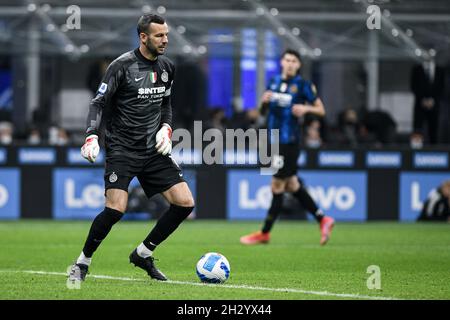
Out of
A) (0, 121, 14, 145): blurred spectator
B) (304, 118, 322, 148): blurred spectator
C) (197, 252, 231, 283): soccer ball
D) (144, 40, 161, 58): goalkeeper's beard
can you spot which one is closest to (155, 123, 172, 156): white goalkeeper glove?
(144, 40, 161, 58): goalkeeper's beard

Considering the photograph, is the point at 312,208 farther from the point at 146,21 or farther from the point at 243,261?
the point at 146,21

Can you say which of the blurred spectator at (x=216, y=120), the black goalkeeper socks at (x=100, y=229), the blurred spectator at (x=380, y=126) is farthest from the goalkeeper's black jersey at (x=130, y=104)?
the blurred spectator at (x=380, y=126)

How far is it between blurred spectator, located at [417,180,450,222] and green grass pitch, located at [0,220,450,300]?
0.78m

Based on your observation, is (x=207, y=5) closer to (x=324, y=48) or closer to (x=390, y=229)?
(x=324, y=48)

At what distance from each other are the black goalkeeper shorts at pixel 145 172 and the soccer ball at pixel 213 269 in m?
0.75

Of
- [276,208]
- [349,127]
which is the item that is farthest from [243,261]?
[349,127]

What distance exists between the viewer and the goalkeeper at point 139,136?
9.30 meters

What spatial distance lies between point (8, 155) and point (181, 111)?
3445 millimetres

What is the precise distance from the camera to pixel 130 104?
9.48m

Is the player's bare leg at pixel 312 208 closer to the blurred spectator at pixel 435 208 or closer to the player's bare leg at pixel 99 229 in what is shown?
the blurred spectator at pixel 435 208

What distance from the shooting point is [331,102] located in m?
20.4

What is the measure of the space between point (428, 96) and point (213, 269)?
11.9 metres

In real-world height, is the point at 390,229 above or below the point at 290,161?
below
